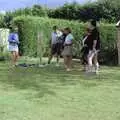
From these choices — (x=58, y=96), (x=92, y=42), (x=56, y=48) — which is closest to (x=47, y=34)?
(x=56, y=48)

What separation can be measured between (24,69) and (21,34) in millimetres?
8469

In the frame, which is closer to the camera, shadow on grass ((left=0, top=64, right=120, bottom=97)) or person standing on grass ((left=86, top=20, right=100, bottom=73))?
shadow on grass ((left=0, top=64, right=120, bottom=97))

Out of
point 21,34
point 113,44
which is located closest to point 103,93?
point 113,44

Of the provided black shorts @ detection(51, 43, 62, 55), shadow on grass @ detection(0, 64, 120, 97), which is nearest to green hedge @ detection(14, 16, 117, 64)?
black shorts @ detection(51, 43, 62, 55)

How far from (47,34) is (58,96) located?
1721 cm

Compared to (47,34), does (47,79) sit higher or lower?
lower

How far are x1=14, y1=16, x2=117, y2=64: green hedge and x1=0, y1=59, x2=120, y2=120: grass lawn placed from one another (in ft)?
24.6

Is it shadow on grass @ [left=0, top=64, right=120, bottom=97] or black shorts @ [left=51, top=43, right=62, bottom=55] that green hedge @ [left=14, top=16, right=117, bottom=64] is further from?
shadow on grass @ [left=0, top=64, right=120, bottom=97]

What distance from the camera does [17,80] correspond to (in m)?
16.9

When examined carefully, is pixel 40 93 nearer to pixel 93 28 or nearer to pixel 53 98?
pixel 53 98

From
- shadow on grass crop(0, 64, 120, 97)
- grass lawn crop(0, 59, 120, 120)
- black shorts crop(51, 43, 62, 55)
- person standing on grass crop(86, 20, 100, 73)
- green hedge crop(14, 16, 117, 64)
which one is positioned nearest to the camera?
grass lawn crop(0, 59, 120, 120)

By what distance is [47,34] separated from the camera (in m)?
30.5

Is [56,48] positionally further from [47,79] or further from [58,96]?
[58,96]

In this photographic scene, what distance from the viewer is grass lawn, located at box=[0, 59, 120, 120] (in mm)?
11102
